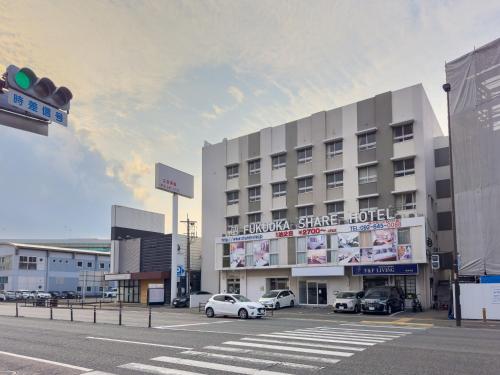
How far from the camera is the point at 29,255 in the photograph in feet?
271

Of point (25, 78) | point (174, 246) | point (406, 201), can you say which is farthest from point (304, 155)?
point (25, 78)

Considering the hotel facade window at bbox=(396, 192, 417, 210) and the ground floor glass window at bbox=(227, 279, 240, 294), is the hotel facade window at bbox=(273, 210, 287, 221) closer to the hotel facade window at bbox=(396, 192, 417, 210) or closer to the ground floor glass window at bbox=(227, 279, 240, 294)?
the ground floor glass window at bbox=(227, 279, 240, 294)

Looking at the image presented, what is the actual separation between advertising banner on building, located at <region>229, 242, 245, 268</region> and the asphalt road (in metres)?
27.6

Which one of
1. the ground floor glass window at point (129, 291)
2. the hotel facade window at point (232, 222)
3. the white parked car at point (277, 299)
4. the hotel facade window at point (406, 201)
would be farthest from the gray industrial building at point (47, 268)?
the hotel facade window at point (406, 201)

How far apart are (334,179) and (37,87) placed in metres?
37.4

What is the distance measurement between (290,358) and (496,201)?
23625 mm

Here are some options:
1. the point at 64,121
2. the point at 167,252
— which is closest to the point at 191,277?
the point at 167,252

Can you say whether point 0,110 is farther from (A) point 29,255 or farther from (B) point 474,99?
(A) point 29,255

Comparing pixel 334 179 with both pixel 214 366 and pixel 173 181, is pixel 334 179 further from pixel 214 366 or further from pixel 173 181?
pixel 214 366

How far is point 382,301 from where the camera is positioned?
Result: 30562 millimetres

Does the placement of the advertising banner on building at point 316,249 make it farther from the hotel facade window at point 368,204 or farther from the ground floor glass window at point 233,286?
the ground floor glass window at point 233,286

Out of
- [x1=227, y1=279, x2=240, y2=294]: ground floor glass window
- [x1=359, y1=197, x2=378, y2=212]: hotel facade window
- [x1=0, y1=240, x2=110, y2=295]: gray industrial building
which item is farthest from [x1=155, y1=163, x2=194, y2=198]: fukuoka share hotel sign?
[x1=0, y1=240, x2=110, y2=295]: gray industrial building

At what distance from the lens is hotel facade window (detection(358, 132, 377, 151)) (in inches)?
1604

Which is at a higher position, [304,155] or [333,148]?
[333,148]
